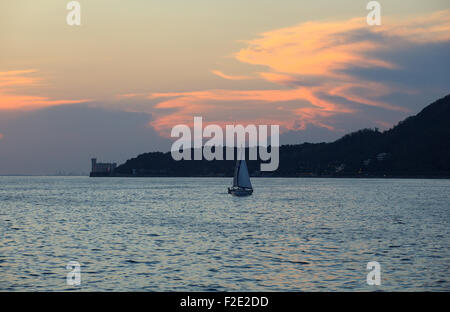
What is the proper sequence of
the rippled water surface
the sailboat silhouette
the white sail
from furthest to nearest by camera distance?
the sailboat silhouette < the white sail < the rippled water surface

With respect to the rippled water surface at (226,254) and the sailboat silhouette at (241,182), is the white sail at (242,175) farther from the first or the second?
the rippled water surface at (226,254)

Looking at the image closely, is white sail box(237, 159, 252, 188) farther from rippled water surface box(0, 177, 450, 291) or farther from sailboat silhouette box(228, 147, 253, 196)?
rippled water surface box(0, 177, 450, 291)

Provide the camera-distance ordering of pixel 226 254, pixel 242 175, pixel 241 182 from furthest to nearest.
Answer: pixel 241 182 < pixel 242 175 < pixel 226 254

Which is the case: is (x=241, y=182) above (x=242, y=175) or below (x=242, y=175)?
below

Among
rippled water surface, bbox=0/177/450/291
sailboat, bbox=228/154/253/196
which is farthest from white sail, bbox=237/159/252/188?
rippled water surface, bbox=0/177/450/291

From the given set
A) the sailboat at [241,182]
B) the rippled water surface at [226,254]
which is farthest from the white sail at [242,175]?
the rippled water surface at [226,254]

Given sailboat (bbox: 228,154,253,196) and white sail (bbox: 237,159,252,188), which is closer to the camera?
white sail (bbox: 237,159,252,188)

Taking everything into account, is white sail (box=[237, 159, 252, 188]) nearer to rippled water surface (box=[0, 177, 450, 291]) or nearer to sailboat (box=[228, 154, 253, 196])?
sailboat (box=[228, 154, 253, 196])

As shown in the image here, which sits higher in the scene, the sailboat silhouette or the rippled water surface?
the sailboat silhouette

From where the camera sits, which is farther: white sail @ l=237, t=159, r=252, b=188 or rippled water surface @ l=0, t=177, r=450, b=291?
white sail @ l=237, t=159, r=252, b=188

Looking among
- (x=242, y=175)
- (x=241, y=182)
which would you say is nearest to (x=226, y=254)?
(x=242, y=175)

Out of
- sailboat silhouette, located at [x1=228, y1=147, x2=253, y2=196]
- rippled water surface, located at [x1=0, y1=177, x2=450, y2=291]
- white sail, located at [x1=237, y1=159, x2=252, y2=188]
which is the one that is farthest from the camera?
sailboat silhouette, located at [x1=228, y1=147, x2=253, y2=196]

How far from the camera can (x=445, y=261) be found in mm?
37562

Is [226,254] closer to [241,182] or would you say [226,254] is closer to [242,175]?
[242,175]
